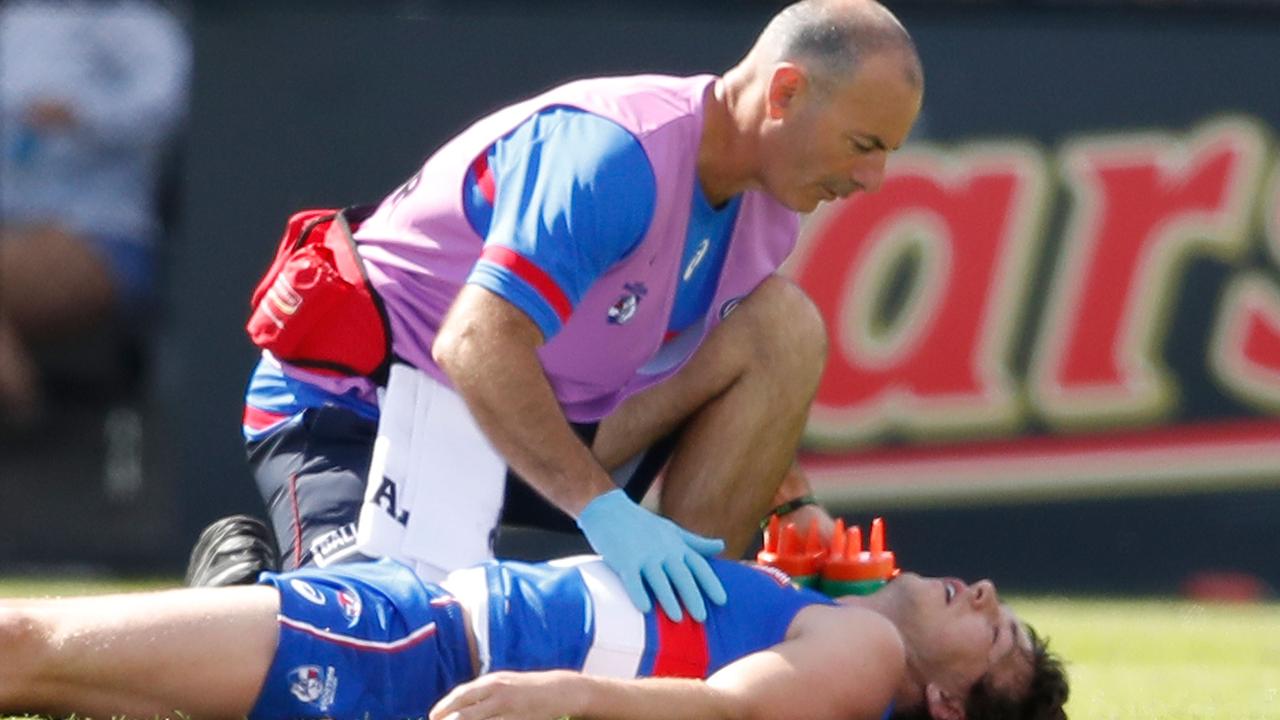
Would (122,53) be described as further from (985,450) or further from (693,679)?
(693,679)

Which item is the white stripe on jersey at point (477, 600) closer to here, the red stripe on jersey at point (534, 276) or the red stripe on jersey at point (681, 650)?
the red stripe on jersey at point (681, 650)

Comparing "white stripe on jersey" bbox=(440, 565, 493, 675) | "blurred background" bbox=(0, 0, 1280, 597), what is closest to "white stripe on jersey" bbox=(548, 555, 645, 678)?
"white stripe on jersey" bbox=(440, 565, 493, 675)

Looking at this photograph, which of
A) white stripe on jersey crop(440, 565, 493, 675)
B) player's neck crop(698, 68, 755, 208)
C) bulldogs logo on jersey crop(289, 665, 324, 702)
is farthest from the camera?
Answer: player's neck crop(698, 68, 755, 208)

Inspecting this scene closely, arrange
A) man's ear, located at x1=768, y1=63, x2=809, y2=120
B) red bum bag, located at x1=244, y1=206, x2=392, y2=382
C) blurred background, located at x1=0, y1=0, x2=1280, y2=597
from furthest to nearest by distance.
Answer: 1. blurred background, located at x1=0, y1=0, x2=1280, y2=597
2. red bum bag, located at x1=244, y1=206, x2=392, y2=382
3. man's ear, located at x1=768, y1=63, x2=809, y2=120

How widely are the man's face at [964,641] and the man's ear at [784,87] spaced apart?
0.97m

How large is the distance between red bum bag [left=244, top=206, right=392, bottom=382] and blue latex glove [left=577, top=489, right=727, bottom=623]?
83 centimetres

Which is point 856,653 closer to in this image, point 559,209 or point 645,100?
point 559,209

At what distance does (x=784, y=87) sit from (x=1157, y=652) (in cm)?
298

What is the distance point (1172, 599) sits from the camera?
27.8 feet

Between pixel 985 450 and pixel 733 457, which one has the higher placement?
pixel 733 457

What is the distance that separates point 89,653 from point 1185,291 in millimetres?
5667

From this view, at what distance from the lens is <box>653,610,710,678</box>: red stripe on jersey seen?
13.4ft

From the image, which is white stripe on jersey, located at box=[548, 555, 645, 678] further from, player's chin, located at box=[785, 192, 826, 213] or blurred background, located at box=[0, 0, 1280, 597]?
blurred background, located at box=[0, 0, 1280, 597]

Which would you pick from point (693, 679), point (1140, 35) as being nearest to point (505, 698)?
point (693, 679)
